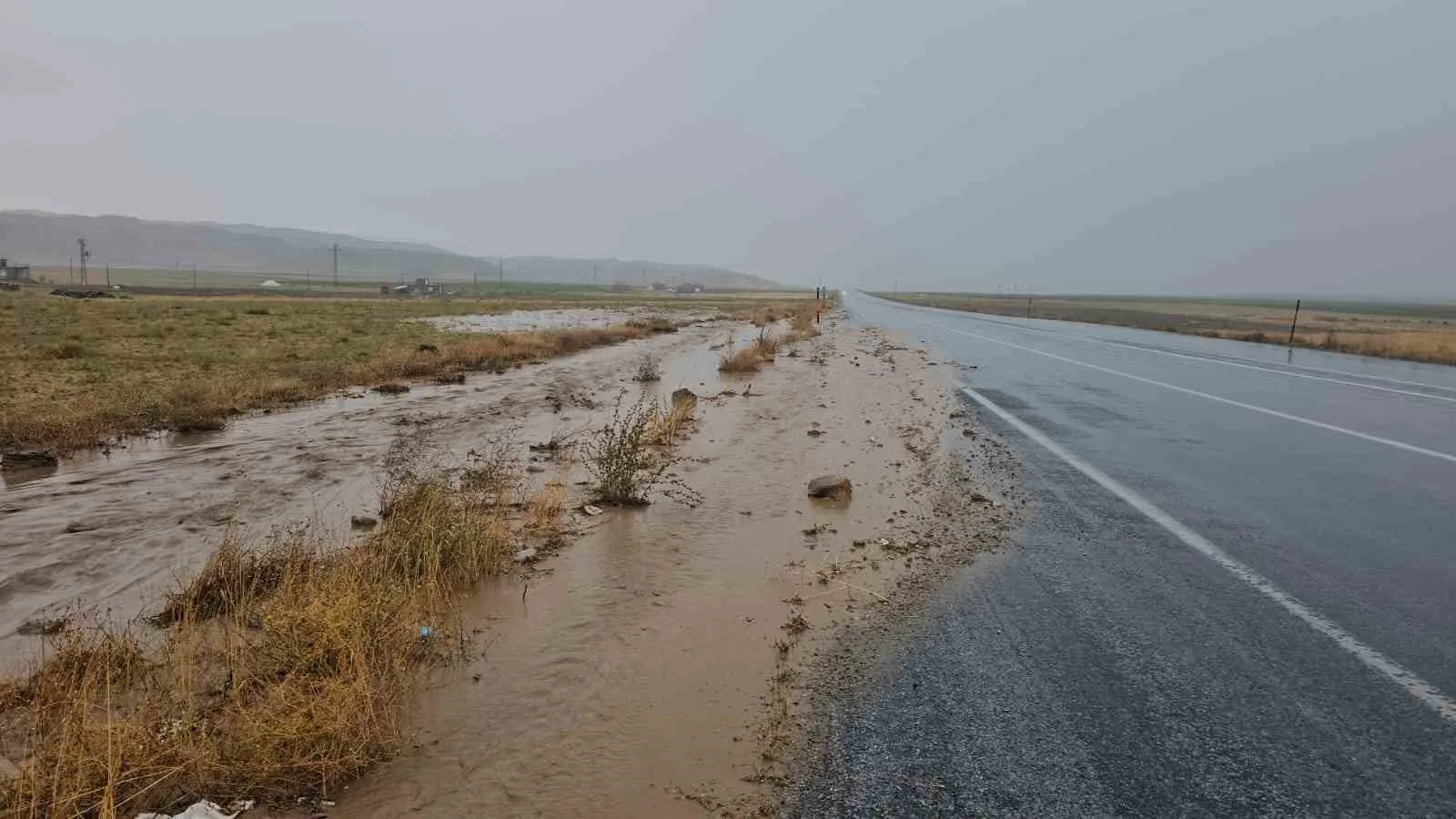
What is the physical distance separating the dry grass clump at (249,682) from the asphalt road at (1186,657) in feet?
6.62

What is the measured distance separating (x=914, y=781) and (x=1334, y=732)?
1.84m

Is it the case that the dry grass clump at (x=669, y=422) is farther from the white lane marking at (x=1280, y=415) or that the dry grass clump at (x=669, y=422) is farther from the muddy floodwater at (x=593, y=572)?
the white lane marking at (x=1280, y=415)

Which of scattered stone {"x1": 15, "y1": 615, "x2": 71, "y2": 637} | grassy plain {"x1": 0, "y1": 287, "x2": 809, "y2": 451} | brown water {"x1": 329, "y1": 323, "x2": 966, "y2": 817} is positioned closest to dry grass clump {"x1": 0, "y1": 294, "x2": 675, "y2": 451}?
grassy plain {"x1": 0, "y1": 287, "x2": 809, "y2": 451}

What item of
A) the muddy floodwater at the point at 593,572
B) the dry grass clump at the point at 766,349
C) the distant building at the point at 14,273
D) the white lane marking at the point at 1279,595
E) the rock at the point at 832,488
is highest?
the distant building at the point at 14,273

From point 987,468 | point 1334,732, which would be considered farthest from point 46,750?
point 987,468

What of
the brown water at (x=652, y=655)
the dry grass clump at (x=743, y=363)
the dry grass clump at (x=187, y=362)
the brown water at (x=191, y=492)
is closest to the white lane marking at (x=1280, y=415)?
the brown water at (x=652, y=655)

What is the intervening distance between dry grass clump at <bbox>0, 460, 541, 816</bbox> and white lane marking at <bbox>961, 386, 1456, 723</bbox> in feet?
15.3

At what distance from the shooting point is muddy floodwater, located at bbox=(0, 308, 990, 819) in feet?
10.2

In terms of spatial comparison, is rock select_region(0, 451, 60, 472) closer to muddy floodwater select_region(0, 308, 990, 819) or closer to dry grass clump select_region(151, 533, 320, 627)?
muddy floodwater select_region(0, 308, 990, 819)

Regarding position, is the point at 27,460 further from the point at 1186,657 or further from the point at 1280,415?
the point at 1280,415

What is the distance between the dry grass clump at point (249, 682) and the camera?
2768mm

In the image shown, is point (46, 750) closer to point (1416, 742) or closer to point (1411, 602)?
point (1416, 742)

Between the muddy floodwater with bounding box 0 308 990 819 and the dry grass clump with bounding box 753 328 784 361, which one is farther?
the dry grass clump with bounding box 753 328 784 361

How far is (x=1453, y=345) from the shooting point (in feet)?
85.7
